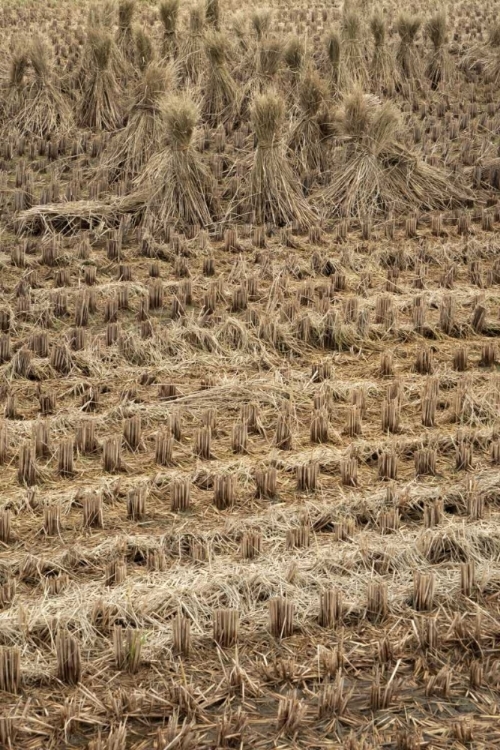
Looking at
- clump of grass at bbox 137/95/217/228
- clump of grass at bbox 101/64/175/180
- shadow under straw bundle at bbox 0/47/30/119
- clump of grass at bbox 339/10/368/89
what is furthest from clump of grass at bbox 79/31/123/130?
clump of grass at bbox 137/95/217/228

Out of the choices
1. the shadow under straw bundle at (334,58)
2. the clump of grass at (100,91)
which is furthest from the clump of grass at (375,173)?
the clump of grass at (100,91)

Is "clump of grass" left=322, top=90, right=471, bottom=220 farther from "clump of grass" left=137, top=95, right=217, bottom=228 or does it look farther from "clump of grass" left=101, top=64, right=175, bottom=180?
"clump of grass" left=101, top=64, right=175, bottom=180

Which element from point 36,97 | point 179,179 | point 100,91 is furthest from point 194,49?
point 179,179

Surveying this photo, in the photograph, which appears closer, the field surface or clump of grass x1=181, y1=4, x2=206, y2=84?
the field surface

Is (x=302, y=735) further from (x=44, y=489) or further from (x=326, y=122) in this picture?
(x=326, y=122)

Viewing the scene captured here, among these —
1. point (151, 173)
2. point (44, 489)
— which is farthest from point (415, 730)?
point (151, 173)

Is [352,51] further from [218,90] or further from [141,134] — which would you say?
[141,134]

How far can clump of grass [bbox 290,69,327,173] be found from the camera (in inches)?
382

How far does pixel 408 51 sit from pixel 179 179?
5.49m

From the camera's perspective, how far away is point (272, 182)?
883 centimetres

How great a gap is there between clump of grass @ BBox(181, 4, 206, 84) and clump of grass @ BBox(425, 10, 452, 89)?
2733 millimetres

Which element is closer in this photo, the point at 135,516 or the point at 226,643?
the point at 226,643

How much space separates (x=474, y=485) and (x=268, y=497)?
0.85 m

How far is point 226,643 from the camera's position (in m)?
3.70
